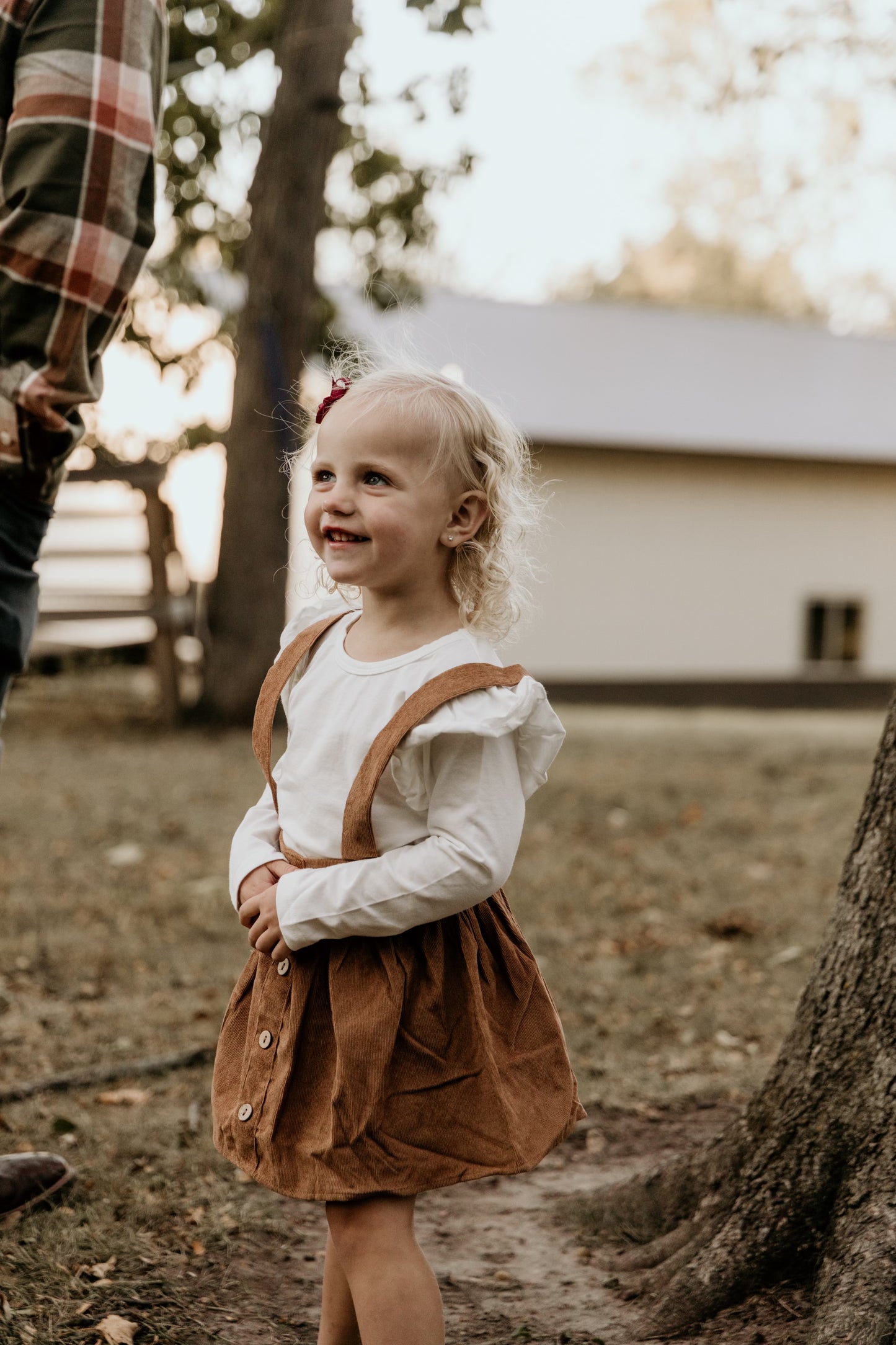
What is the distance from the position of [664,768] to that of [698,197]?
102 feet

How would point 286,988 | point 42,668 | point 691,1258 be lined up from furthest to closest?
1. point 42,668
2. point 691,1258
3. point 286,988

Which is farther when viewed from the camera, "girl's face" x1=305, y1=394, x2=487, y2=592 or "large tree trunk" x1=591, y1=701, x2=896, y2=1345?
"large tree trunk" x1=591, y1=701, x2=896, y2=1345

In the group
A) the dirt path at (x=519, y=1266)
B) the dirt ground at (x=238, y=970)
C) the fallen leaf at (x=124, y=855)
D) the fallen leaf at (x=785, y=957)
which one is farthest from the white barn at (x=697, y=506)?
the dirt path at (x=519, y=1266)

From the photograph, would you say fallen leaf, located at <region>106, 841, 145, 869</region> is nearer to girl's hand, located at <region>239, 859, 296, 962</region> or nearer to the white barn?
girl's hand, located at <region>239, 859, 296, 962</region>

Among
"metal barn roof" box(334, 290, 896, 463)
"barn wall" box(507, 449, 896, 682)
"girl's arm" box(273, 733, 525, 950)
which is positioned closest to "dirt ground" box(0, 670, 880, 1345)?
"girl's arm" box(273, 733, 525, 950)

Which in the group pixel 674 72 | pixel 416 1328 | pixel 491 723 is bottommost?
pixel 416 1328

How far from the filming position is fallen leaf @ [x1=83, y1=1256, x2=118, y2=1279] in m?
2.29

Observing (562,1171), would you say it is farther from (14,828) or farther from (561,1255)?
(14,828)

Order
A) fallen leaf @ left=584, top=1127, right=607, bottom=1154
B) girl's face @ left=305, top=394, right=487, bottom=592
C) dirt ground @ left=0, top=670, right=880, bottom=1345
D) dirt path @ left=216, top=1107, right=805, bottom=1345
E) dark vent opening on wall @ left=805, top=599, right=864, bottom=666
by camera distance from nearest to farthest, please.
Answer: girl's face @ left=305, top=394, right=487, bottom=592 → dirt path @ left=216, top=1107, right=805, bottom=1345 → dirt ground @ left=0, top=670, right=880, bottom=1345 → fallen leaf @ left=584, top=1127, right=607, bottom=1154 → dark vent opening on wall @ left=805, top=599, right=864, bottom=666

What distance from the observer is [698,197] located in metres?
35.8

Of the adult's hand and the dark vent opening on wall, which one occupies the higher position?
the adult's hand

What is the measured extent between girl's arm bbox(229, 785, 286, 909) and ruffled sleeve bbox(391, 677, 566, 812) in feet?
0.95

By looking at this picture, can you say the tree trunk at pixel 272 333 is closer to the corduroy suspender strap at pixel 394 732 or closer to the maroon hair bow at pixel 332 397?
the maroon hair bow at pixel 332 397

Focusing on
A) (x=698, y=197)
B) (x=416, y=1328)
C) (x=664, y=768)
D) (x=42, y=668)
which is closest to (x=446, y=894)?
(x=416, y=1328)
